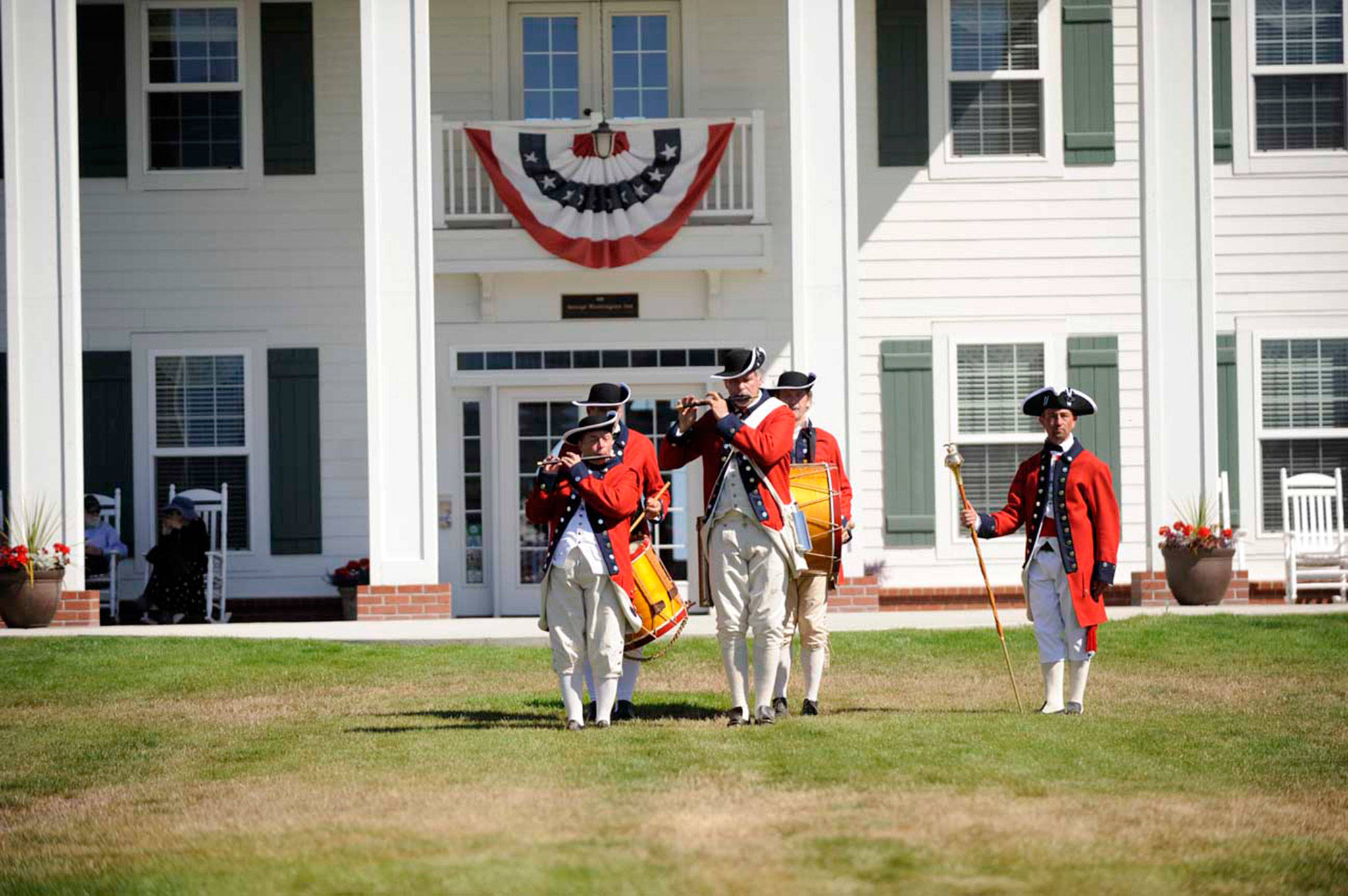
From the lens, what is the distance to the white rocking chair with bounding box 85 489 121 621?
16766 mm

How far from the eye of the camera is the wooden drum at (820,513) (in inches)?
384

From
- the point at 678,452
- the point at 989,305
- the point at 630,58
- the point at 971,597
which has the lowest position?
the point at 971,597

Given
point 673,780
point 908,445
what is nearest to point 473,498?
point 908,445

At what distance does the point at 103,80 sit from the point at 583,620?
411 inches

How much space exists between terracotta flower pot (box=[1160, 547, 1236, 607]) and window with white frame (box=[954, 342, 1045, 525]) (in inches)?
90.4

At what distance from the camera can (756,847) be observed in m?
6.31

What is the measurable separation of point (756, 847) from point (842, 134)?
10.2 m

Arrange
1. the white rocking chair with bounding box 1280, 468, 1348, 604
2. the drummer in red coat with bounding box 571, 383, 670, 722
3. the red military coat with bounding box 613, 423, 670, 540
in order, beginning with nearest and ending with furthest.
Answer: the drummer in red coat with bounding box 571, 383, 670, 722
the red military coat with bounding box 613, 423, 670, 540
the white rocking chair with bounding box 1280, 468, 1348, 604

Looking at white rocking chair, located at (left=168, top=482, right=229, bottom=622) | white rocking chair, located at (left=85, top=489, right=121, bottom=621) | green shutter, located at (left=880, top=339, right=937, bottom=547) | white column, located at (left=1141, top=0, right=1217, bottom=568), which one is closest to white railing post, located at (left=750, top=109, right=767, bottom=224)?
green shutter, located at (left=880, top=339, right=937, bottom=547)

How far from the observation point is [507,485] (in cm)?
1788

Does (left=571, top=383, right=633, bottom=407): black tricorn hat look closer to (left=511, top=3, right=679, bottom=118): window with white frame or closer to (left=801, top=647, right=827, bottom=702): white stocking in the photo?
(left=801, top=647, right=827, bottom=702): white stocking

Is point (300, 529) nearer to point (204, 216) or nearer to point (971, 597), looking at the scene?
point (204, 216)

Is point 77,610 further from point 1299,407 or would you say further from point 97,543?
Result: point 1299,407

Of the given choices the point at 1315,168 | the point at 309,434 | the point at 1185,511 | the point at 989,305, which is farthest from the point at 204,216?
the point at 1315,168
